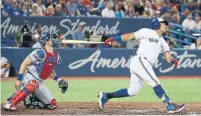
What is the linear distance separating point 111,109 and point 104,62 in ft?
25.2

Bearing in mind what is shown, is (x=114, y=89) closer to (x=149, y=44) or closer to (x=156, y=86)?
(x=149, y=44)

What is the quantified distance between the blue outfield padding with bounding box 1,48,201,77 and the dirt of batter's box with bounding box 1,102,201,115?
Result: 20.8ft

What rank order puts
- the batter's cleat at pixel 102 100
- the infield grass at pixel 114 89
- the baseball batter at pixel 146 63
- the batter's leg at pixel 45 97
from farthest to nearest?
the infield grass at pixel 114 89 → the batter's leg at pixel 45 97 → the batter's cleat at pixel 102 100 → the baseball batter at pixel 146 63

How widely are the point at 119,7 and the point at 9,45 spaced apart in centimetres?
440

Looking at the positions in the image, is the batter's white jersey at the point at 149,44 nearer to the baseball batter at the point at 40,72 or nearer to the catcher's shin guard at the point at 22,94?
the baseball batter at the point at 40,72

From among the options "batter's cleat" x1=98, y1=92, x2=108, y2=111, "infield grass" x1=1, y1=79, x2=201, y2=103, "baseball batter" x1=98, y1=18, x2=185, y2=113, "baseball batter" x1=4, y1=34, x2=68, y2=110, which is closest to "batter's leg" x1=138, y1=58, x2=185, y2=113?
"baseball batter" x1=98, y1=18, x2=185, y2=113

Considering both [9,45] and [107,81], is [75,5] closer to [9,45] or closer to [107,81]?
[9,45]

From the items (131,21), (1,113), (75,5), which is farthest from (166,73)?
(1,113)

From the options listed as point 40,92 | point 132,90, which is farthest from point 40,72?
point 132,90

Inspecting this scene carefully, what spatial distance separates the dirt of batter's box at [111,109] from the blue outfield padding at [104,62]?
6.35 m

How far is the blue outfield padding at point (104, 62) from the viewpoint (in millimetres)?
17161

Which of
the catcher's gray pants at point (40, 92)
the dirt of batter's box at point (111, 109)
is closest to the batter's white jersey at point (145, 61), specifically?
the dirt of batter's box at point (111, 109)

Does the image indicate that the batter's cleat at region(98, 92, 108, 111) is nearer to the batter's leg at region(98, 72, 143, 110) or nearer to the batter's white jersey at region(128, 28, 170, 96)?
the batter's leg at region(98, 72, 143, 110)

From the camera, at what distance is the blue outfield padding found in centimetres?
1716
